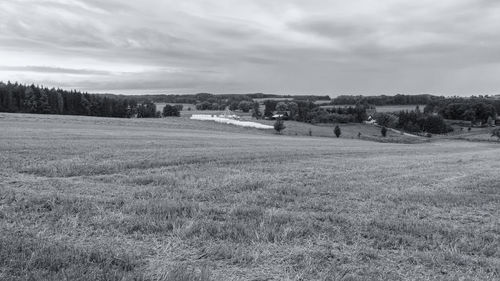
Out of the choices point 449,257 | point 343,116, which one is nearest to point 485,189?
point 449,257

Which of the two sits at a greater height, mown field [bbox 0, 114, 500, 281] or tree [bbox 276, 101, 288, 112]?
tree [bbox 276, 101, 288, 112]

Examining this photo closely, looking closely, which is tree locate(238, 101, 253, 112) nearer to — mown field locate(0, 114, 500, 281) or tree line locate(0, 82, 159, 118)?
tree line locate(0, 82, 159, 118)

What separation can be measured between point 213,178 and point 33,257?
7.70 meters

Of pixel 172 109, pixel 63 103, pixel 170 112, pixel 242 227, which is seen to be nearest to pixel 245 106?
pixel 172 109

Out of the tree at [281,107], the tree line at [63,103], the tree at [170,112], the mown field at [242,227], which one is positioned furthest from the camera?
the tree at [281,107]

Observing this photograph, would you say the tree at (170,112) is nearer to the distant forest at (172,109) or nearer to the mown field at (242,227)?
the distant forest at (172,109)

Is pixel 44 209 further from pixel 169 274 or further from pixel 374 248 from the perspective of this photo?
pixel 374 248

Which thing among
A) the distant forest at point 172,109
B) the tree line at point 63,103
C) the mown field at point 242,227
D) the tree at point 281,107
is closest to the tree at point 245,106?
the distant forest at point 172,109

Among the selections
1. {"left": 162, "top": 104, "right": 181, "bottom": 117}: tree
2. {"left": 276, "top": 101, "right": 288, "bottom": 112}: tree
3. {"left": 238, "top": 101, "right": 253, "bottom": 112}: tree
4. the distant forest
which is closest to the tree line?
the distant forest

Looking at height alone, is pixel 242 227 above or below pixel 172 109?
above

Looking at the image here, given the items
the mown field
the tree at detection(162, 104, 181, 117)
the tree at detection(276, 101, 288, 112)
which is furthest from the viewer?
the tree at detection(276, 101, 288, 112)

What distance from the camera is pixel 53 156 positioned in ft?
57.9

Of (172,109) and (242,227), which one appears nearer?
(242,227)

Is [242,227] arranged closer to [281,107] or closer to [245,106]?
[281,107]
